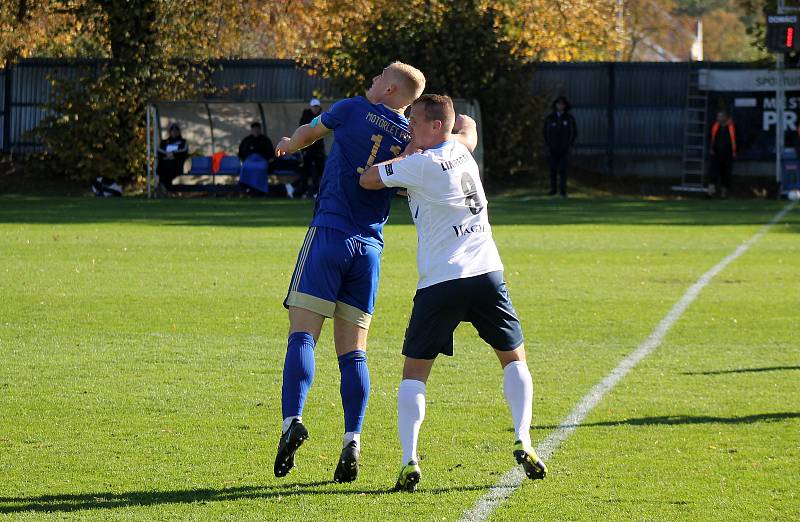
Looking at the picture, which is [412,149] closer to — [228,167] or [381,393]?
[381,393]

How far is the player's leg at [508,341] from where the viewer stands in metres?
6.17

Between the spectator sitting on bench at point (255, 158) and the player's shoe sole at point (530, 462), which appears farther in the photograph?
the spectator sitting on bench at point (255, 158)

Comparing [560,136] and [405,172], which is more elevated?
[560,136]

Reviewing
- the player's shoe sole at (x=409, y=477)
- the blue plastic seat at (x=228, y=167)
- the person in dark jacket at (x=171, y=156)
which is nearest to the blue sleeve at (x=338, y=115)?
the player's shoe sole at (x=409, y=477)

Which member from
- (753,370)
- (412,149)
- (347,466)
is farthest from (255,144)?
(347,466)

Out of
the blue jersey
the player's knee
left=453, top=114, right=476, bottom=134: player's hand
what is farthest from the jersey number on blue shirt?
the player's knee

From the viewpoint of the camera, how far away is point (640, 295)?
13672mm

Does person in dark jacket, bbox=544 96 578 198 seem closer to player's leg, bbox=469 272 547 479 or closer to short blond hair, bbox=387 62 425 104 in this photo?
short blond hair, bbox=387 62 425 104

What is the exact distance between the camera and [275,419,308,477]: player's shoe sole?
6016 mm

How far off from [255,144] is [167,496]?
23.2 m

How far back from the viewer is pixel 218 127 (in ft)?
102

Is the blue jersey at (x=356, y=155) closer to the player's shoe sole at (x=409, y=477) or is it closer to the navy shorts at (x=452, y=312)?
the navy shorts at (x=452, y=312)

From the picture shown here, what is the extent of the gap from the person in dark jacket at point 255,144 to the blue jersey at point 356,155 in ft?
73.8

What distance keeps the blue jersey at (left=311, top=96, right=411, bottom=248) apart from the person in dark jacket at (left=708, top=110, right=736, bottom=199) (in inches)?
986
